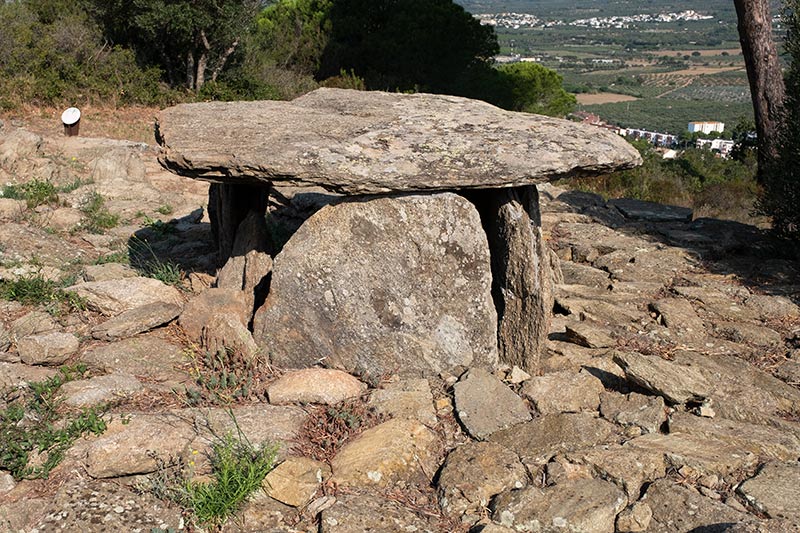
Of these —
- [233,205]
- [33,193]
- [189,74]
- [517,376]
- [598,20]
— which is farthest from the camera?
[598,20]

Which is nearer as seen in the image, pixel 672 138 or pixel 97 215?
pixel 97 215

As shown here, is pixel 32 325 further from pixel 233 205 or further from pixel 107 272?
pixel 233 205

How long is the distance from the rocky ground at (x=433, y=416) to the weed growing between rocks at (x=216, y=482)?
3cm

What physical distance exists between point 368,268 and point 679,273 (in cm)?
429

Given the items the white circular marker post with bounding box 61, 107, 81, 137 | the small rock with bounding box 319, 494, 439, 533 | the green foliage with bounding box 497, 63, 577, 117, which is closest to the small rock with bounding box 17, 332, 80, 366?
the small rock with bounding box 319, 494, 439, 533

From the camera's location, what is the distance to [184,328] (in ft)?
18.9

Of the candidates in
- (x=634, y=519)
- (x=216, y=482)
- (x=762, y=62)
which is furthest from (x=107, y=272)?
(x=762, y=62)

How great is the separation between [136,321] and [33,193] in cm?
497

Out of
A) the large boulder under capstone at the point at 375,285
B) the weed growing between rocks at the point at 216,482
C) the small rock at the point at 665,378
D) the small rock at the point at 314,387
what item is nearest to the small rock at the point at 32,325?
the large boulder under capstone at the point at 375,285

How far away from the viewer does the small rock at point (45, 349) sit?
Result: 206 inches

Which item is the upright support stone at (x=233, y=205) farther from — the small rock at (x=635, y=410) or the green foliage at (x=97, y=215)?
the small rock at (x=635, y=410)

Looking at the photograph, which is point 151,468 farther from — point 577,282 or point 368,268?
point 577,282

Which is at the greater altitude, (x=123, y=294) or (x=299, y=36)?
(x=299, y=36)

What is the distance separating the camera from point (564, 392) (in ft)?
16.9
